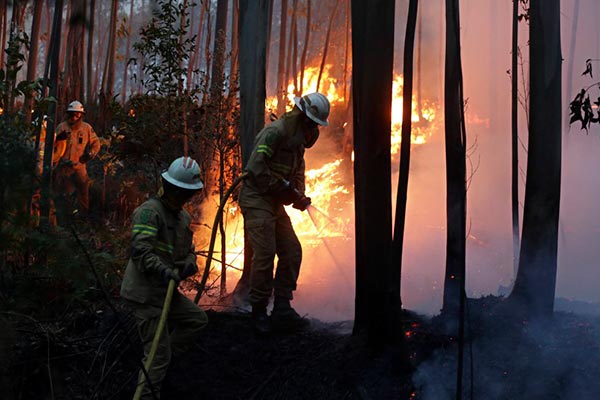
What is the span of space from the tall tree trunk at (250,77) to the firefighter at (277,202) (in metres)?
1.31

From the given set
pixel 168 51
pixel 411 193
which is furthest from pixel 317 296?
pixel 411 193

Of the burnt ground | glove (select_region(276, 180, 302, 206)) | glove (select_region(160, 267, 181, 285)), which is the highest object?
glove (select_region(276, 180, 302, 206))

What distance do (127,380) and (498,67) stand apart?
21184mm

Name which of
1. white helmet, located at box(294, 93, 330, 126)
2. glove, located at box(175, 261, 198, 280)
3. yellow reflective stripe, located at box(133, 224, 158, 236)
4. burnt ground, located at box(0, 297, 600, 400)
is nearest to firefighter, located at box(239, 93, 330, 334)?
white helmet, located at box(294, 93, 330, 126)

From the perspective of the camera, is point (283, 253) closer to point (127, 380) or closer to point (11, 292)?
point (127, 380)

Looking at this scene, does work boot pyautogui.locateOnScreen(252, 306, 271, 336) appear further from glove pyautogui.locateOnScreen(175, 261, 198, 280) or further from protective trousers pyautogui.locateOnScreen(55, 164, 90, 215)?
protective trousers pyautogui.locateOnScreen(55, 164, 90, 215)

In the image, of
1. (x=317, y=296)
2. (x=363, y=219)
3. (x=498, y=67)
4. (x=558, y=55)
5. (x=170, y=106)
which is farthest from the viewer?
(x=498, y=67)

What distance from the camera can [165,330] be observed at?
4.27 meters

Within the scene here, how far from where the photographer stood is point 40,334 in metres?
4.84

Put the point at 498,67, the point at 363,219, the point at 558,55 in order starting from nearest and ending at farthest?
1. the point at 363,219
2. the point at 558,55
3. the point at 498,67

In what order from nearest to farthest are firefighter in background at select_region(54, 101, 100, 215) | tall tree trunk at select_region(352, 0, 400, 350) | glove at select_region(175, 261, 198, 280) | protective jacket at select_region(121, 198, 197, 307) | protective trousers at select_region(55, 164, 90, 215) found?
protective jacket at select_region(121, 198, 197, 307)
glove at select_region(175, 261, 198, 280)
tall tree trunk at select_region(352, 0, 400, 350)
protective trousers at select_region(55, 164, 90, 215)
firefighter in background at select_region(54, 101, 100, 215)

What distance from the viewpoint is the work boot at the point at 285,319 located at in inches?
219

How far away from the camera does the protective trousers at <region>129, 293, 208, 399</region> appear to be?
4.21m

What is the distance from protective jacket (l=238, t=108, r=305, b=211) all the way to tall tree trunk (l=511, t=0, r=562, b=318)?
6.90 feet
